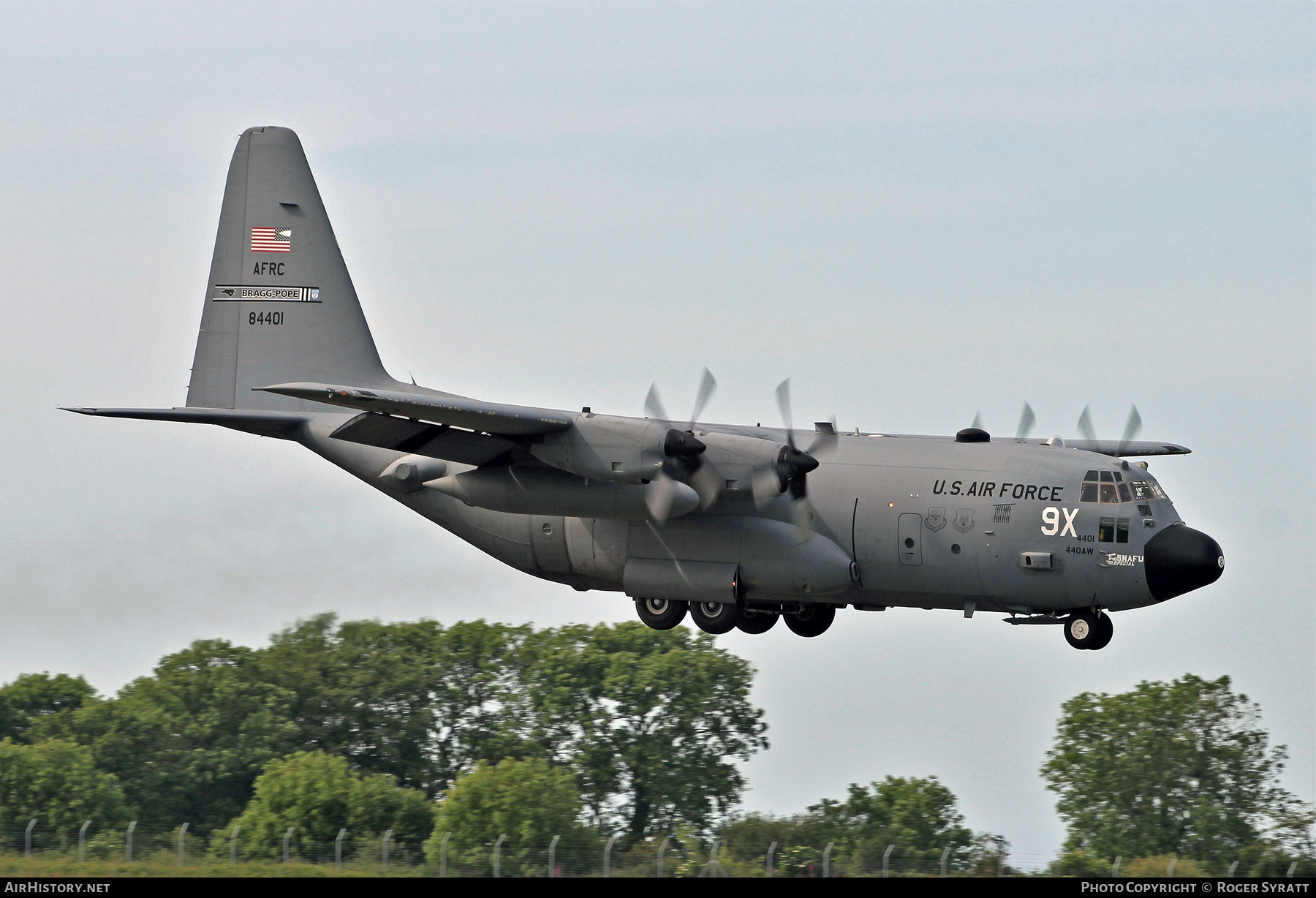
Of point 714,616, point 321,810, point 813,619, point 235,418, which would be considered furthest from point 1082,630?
point 321,810

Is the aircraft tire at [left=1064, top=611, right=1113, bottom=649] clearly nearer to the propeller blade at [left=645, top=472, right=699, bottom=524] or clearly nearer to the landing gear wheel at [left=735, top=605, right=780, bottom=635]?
the landing gear wheel at [left=735, top=605, right=780, bottom=635]

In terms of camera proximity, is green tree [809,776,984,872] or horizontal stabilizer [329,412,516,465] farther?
green tree [809,776,984,872]

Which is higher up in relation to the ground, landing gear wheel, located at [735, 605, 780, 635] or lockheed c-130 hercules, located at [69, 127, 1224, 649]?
lockheed c-130 hercules, located at [69, 127, 1224, 649]

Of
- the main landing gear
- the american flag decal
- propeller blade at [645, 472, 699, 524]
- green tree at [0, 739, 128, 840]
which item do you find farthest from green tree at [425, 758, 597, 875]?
propeller blade at [645, 472, 699, 524]

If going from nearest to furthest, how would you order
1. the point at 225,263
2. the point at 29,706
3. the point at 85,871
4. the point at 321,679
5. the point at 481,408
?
the point at 481,408 < the point at 85,871 < the point at 225,263 < the point at 321,679 < the point at 29,706

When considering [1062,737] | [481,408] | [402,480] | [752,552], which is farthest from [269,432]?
[1062,737]

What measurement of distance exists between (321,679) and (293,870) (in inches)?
804

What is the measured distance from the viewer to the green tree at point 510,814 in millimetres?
44656

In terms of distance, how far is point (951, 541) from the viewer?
→ 2827 centimetres

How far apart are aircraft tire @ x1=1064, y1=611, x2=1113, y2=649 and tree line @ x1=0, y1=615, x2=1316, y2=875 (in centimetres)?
1485

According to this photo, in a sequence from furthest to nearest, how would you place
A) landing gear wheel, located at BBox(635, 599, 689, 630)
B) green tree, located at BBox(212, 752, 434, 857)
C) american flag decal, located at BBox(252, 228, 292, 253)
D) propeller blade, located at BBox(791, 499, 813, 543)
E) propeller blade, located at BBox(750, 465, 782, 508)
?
green tree, located at BBox(212, 752, 434, 857) < american flag decal, located at BBox(252, 228, 292, 253) < landing gear wheel, located at BBox(635, 599, 689, 630) < propeller blade, located at BBox(791, 499, 813, 543) < propeller blade, located at BBox(750, 465, 782, 508)

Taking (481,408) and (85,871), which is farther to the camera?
(85,871)

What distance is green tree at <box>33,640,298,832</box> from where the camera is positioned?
166ft
